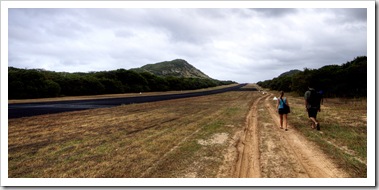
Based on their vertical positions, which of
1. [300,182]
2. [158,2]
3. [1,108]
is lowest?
[300,182]

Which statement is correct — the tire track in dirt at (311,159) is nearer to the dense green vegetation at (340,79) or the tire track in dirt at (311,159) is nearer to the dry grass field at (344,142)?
the dry grass field at (344,142)

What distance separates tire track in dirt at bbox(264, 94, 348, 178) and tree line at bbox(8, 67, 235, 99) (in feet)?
120

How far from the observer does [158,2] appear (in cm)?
670

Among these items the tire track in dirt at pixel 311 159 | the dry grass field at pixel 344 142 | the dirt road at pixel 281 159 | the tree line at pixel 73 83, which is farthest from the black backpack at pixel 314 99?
the tree line at pixel 73 83

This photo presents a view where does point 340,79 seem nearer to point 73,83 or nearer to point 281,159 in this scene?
point 281,159

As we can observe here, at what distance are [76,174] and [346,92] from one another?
30.1 m

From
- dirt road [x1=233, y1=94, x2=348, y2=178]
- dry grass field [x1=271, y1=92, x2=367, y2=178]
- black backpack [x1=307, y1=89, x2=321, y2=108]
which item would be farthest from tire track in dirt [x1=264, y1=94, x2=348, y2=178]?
black backpack [x1=307, y1=89, x2=321, y2=108]

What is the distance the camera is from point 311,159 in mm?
6664

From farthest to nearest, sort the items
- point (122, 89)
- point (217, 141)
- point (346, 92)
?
point (122, 89)
point (346, 92)
point (217, 141)

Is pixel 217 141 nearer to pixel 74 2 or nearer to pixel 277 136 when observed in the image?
pixel 277 136

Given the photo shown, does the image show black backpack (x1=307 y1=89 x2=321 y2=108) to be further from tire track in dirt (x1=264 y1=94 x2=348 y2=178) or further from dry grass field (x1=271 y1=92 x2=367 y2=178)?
tire track in dirt (x1=264 y1=94 x2=348 y2=178)

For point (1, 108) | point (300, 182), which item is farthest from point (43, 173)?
point (300, 182)

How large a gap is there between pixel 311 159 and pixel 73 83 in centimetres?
4417

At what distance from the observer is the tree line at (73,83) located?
114 feet
